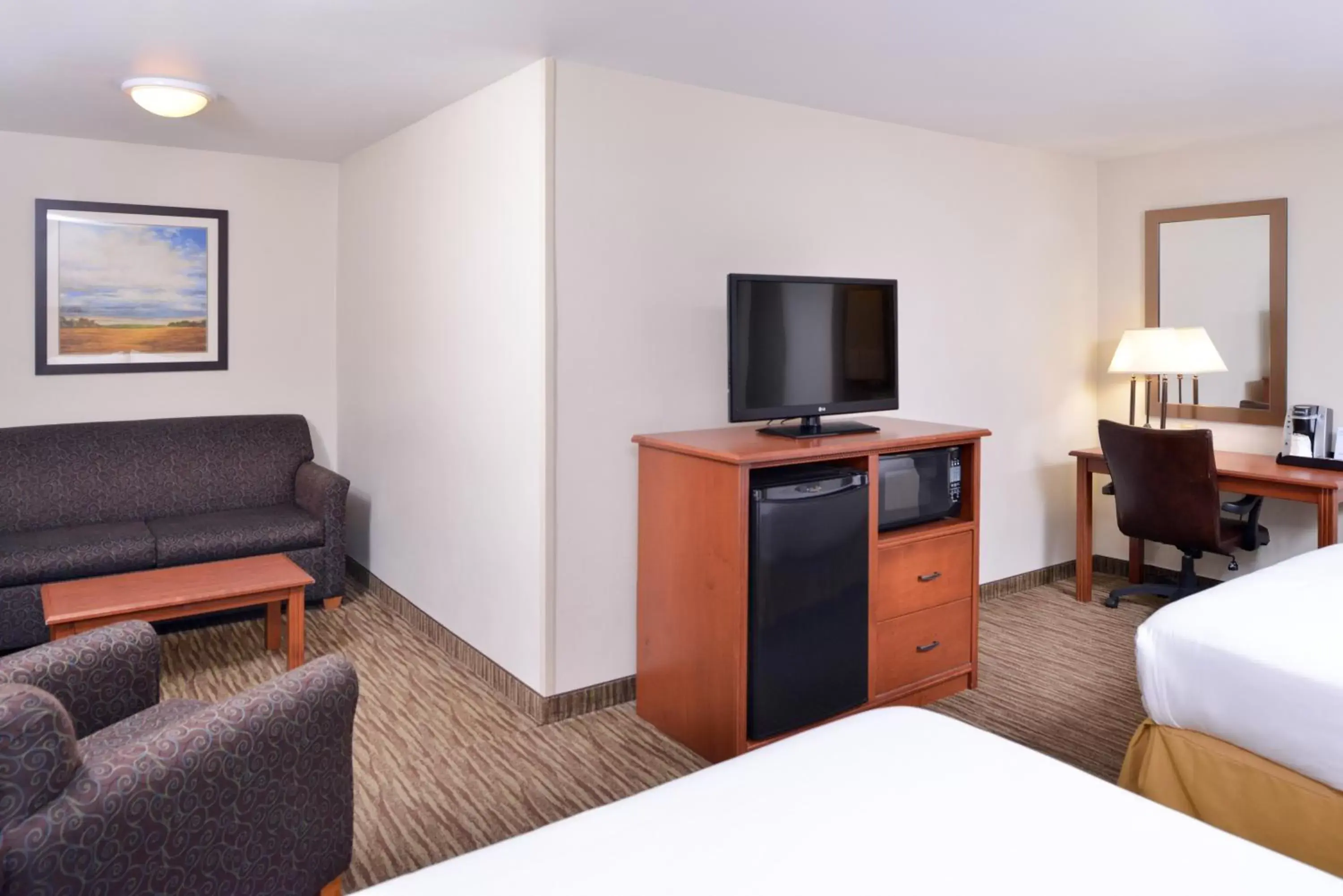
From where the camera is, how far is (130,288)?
3449 mm

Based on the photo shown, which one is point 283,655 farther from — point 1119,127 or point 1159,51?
point 1119,127

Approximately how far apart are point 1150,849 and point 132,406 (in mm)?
3643

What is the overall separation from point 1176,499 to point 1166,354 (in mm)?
573

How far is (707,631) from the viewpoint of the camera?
7.23ft

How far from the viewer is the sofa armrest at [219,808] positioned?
42.1 inches

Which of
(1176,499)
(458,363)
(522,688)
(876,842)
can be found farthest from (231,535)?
A: (1176,499)

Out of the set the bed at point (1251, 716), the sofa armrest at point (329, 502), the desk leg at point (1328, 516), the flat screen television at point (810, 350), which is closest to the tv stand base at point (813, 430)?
the flat screen television at point (810, 350)

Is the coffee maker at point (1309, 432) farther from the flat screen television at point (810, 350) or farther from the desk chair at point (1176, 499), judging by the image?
the flat screen television at point (810, 350)

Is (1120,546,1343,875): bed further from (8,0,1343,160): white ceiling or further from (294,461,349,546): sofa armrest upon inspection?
(294,461,349,546): sofa armrest

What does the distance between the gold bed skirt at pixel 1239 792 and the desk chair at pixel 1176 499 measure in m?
1.52

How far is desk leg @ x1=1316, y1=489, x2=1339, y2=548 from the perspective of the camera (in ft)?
9.16

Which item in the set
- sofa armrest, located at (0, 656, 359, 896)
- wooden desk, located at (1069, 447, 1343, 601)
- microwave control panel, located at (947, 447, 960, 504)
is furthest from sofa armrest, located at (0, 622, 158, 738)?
wooden desk, located at (1069, 447, 1343, 601)

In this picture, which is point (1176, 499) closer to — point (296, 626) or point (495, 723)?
point (495, 723)

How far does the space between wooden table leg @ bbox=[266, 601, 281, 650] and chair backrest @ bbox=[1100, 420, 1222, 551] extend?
2.83 meters
